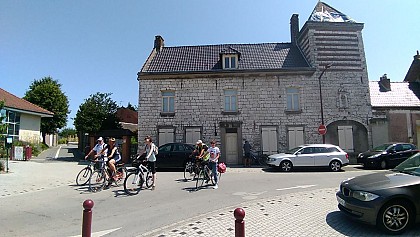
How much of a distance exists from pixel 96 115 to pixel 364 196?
23.1 metres

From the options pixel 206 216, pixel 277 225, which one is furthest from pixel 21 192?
pixel 277 225

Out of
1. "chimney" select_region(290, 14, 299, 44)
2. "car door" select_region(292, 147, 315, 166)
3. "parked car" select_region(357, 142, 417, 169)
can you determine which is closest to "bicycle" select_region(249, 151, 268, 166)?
"car door" select_region(292, 147, 315, 166)

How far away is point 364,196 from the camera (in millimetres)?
5055

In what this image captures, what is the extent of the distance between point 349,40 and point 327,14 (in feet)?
9.23

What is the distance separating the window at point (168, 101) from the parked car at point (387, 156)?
1267 centimetres

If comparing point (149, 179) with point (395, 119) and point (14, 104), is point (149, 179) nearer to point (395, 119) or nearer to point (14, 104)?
point (395, 119)

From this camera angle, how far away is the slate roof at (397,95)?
20.2m

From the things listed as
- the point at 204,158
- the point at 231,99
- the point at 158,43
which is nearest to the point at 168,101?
the point at 231,99

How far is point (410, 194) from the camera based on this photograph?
4871 millimetres

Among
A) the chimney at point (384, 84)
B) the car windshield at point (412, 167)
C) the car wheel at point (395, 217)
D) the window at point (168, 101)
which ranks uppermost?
the chimney at point (384, 84)

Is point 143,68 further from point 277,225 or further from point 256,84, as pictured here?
point 277,225

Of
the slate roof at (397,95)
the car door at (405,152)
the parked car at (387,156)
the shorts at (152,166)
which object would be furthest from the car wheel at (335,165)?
the shorts at (152,166)

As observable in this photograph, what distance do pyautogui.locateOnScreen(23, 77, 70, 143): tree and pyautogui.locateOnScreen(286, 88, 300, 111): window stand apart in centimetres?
3210

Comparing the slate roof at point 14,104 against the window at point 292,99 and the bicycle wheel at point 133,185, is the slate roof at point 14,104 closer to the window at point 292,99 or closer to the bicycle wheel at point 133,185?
the bicycle wheel at point 133,185
